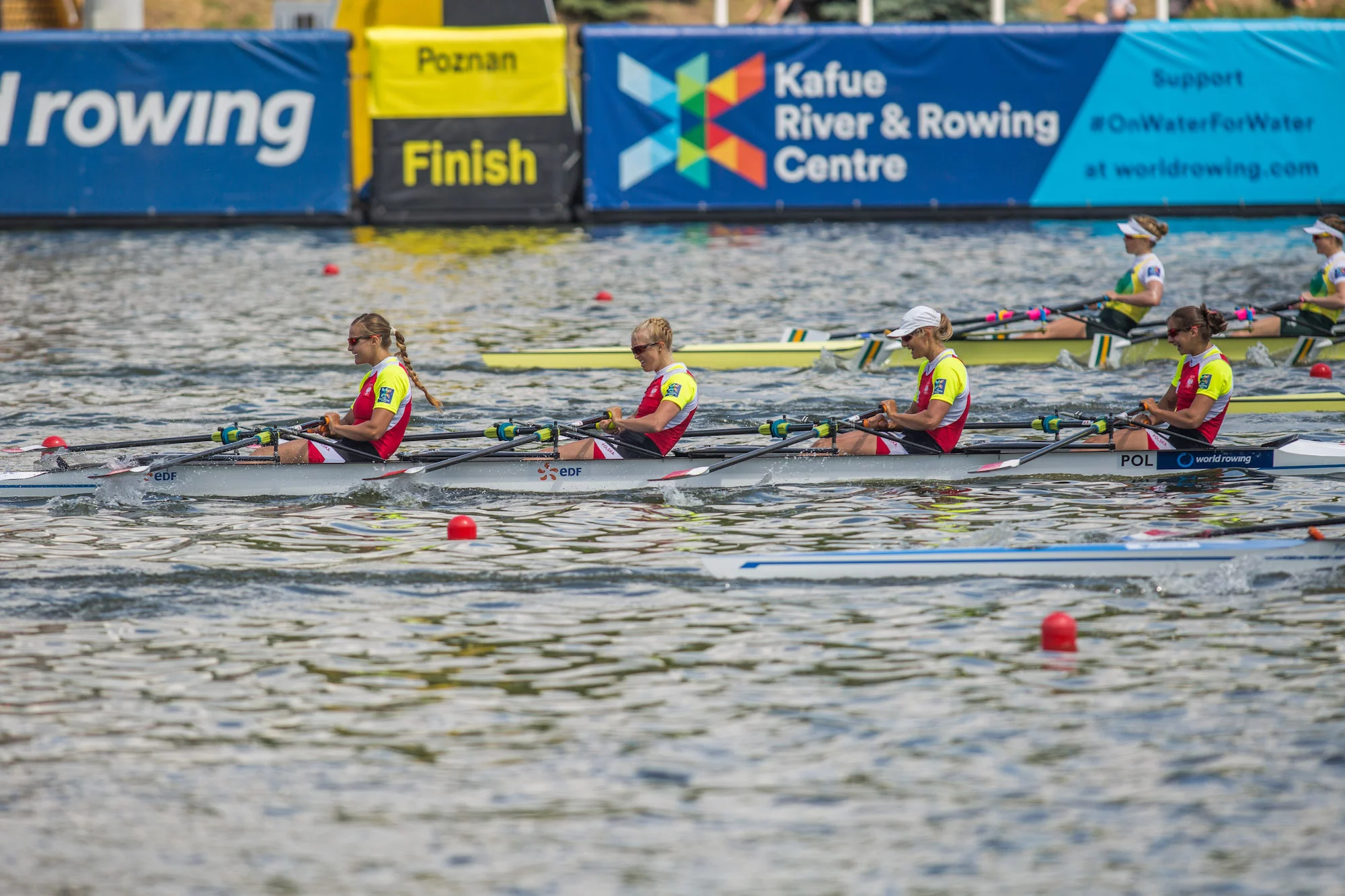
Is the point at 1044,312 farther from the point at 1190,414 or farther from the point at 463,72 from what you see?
the point at 463,72

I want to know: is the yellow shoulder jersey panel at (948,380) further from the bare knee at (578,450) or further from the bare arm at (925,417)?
the bare knee at (578,450)

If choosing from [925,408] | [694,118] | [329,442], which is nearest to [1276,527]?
[925,408]

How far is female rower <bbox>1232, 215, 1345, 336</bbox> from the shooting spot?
50.5 ft

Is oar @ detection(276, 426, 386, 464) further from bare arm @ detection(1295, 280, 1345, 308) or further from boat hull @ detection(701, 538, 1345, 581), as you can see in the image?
bare arm @ detection(1295, 280, 1345, 308)

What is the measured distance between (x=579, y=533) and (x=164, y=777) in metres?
3.94

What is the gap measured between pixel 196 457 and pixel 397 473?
135cm

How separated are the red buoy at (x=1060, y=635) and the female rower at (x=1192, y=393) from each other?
12.3 feet

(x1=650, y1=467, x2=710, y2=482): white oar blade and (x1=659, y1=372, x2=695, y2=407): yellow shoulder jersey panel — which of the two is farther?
(x1=650, y1=467, x2=710, y2=482): white oar blade

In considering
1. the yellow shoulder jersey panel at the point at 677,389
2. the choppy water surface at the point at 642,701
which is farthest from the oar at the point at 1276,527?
the yellow shoulder jersey panel at the point at 677,389

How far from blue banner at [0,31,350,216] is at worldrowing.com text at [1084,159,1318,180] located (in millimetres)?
12485

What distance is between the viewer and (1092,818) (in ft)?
20.5

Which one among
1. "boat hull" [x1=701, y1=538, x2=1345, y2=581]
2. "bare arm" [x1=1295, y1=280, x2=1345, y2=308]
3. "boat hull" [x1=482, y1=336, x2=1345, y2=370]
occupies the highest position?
"bare arm" [x1=1295, y1=280, x2=1345, y2=308]

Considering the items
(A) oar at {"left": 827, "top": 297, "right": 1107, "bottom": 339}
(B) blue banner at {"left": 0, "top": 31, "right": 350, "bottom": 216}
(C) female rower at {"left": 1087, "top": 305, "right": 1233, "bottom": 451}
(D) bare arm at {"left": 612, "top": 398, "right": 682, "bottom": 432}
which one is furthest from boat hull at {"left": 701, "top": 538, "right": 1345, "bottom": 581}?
(B) blue banner at {"left": 0, "top": 31, "right": 350, "bottom": 216}

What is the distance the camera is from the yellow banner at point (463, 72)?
84.5 ft
